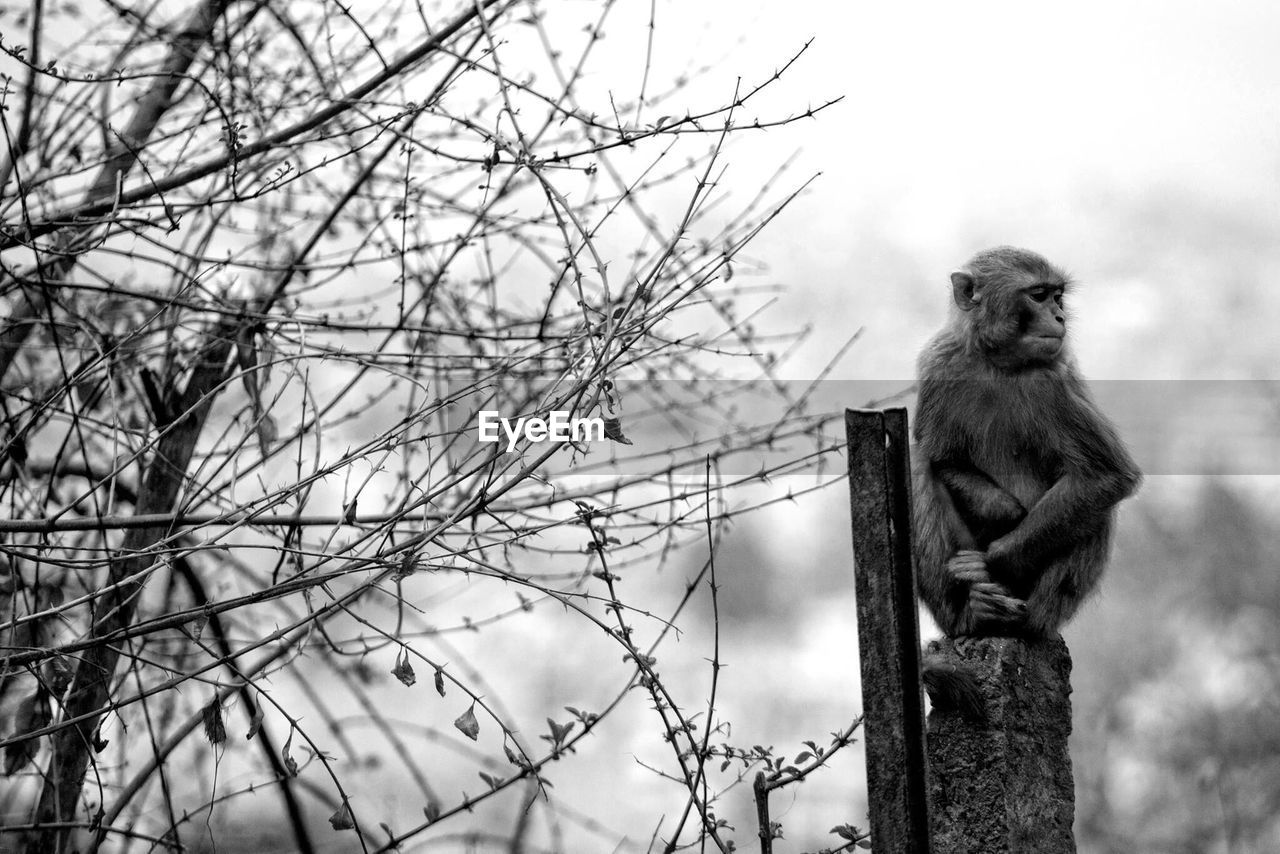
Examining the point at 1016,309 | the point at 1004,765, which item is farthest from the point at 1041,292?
the point at 1004,765

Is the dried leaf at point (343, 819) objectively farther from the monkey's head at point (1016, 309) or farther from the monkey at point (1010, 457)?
the monkey's head at point (1016, 309)

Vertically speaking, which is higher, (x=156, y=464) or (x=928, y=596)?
(x=156, y=464)

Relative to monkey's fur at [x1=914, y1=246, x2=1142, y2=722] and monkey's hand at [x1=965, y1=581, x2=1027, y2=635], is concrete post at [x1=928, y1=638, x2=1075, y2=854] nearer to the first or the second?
monkey's hand at [x1=965, y1=581, x2=1027, y2=635]

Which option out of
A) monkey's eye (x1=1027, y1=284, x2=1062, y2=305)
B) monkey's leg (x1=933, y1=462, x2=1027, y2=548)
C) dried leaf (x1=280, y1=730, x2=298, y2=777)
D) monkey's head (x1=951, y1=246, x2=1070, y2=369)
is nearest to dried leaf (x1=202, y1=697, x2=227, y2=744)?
dried leaf (x1=280, y1=730, x2=298, y2=777)

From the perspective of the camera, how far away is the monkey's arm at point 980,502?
398 cm

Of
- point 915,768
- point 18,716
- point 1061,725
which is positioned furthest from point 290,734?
point 1061,725

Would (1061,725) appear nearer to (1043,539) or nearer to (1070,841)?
(1070,841)

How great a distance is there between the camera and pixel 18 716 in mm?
4328

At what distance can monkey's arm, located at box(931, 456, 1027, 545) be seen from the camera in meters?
3.98

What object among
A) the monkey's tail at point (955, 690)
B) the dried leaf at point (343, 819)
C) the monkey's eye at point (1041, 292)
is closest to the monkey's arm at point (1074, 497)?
the monkey's eye at point (1041, 292)

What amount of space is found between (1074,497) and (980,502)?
0.27 meters

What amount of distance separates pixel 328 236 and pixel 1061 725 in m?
3.79

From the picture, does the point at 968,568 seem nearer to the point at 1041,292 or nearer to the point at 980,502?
the point at 980,502

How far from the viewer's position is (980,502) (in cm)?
400
